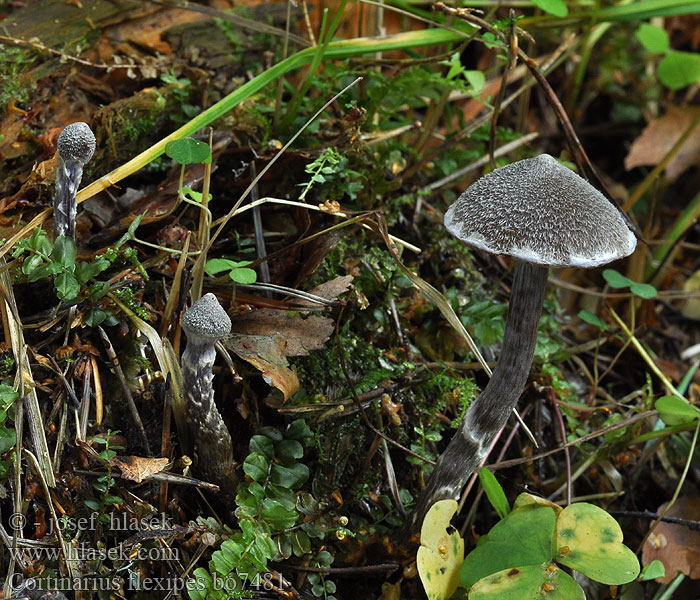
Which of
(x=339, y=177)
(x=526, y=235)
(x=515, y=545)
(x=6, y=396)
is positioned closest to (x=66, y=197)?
(x=6, y=396)

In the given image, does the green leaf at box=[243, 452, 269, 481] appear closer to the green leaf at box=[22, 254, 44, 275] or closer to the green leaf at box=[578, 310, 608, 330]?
the green leaf at box=[22, 254, 44, 275]

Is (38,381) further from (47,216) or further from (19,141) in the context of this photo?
(19,141)

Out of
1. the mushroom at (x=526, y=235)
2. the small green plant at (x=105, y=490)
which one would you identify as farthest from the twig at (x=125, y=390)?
the mushroom at (x=526, y=235)

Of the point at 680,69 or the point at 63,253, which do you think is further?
the point at 680,69

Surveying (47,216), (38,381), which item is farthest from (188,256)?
(38,381)

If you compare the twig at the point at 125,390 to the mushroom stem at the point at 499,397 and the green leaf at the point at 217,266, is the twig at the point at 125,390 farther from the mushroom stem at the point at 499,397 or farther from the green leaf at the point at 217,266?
the mushroom stem at the point at 499,397

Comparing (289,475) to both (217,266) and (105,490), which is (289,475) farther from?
(217,266)

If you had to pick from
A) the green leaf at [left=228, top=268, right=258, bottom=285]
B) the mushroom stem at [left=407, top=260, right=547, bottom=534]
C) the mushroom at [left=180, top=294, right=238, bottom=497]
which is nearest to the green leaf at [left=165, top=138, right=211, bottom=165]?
the green leaf at [left=228, top=268, right=258, bottom=285]
